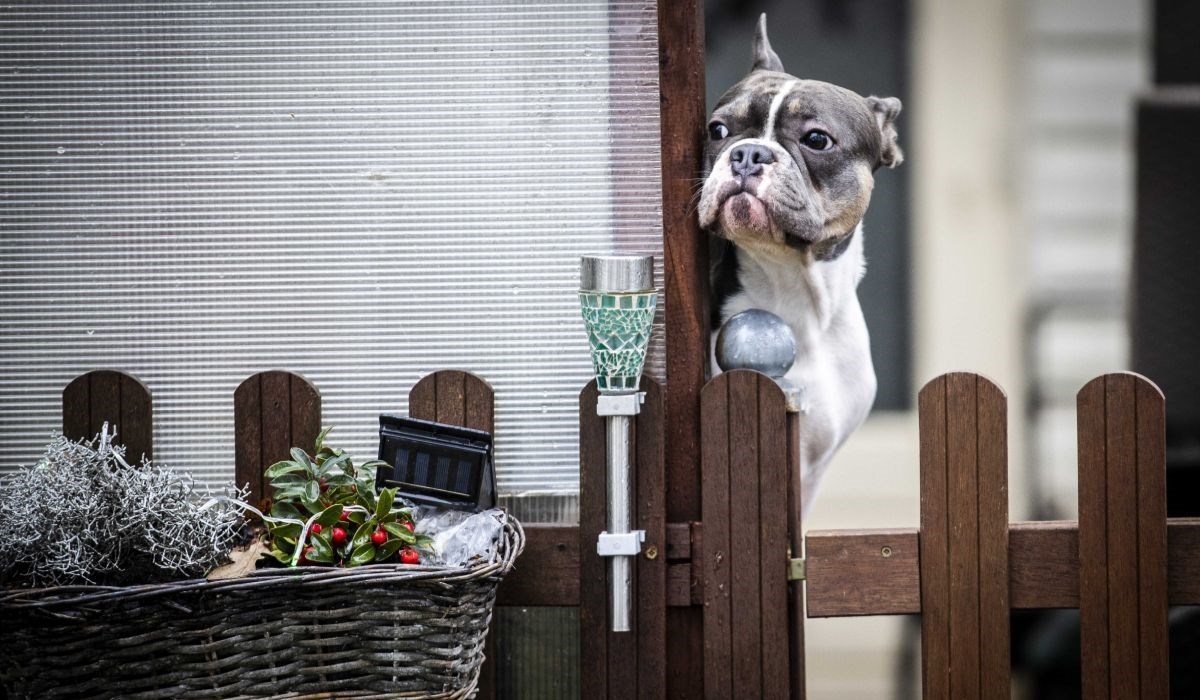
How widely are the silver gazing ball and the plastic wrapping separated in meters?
0.53

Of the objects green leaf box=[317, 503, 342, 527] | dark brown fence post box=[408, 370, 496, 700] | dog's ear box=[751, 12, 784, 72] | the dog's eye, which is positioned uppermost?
dog's ear box=[751, 12, 784, 72]

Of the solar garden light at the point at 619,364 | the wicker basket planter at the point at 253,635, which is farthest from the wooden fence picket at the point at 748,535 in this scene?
the wicker basket planter at the point at 253,635

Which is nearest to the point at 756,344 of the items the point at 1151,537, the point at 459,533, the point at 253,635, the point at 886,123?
the point at 886,123

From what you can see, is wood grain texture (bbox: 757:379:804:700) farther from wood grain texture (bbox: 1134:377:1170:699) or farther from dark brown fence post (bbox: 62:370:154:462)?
dark brown fence post (bbox: 62:370:154:462)

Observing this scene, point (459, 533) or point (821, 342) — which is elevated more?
point (821, 342)

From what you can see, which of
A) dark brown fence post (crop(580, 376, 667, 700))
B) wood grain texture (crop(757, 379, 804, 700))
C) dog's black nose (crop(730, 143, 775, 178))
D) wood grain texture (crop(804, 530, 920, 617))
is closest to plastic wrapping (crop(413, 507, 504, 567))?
dark brown fence post (crop(580, 376, 667, 700))

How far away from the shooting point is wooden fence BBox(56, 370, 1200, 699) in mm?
2191

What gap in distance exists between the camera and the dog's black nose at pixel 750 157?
2.15m

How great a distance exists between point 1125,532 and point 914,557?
36 centimetres

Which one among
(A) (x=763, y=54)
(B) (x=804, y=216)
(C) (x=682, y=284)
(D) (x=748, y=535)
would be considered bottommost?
(D) (x=748, y=535)

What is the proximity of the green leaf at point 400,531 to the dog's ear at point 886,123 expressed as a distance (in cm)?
111

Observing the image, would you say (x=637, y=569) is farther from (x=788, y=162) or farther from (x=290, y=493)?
(x=788, y=162)

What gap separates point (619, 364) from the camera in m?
2.11

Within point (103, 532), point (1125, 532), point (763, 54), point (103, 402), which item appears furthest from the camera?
point (763, 54)
